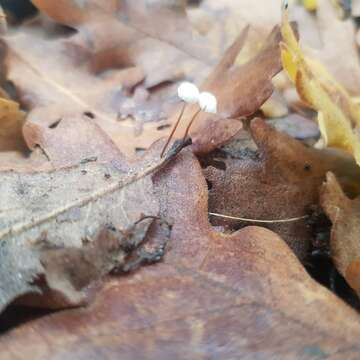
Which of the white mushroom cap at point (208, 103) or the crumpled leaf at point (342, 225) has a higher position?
the white mushroom cap at point (208, 103)

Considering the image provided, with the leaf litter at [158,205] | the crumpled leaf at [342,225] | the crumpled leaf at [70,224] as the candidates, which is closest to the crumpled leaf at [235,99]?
the leaf litter at [158,205]

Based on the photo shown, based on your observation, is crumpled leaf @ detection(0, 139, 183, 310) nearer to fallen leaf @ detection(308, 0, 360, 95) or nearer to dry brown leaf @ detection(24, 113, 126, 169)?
dry brown leaf @ detection(24, 113, 126, 169)

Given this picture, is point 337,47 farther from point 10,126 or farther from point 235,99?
point 10,126

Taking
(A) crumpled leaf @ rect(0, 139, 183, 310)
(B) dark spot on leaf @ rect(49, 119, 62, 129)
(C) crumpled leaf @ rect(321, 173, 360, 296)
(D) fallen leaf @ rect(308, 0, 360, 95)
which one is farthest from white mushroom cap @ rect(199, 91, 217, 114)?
(D) fallen leaf @ rect(308, 0, 360, 95)

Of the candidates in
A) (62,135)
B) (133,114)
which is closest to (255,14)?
(133,114)

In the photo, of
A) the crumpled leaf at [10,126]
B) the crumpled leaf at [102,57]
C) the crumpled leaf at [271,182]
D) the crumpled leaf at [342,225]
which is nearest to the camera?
the crumpled leaf at [342,225]

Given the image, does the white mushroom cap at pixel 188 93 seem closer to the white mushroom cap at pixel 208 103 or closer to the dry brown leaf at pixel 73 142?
the white mushroom cap at pixel 208 103

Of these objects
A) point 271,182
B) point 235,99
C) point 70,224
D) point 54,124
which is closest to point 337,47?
point 235,99
